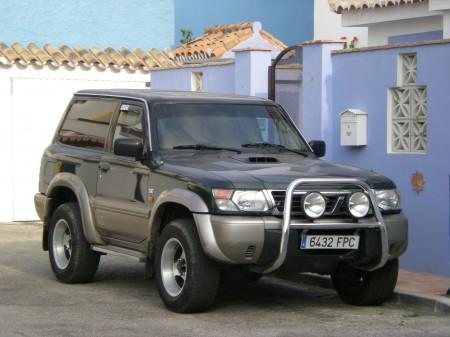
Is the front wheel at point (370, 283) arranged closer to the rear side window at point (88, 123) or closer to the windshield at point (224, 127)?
the windshield at point (224, 127)

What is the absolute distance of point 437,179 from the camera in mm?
11820

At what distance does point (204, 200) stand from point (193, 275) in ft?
2.05

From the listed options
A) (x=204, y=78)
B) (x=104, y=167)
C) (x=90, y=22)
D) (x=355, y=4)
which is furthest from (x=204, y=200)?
(x=90, y=22)

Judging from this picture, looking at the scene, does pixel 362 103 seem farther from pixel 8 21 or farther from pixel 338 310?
pixel 8 21

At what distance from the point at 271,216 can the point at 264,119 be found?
2.09 m

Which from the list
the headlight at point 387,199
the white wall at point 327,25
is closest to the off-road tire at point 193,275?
the headlight at point 387,199

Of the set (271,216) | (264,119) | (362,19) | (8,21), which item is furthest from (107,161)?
(8,21)

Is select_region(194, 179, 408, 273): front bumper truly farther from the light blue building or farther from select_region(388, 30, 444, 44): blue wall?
select_region(388, 30, 444, 44): blue wall

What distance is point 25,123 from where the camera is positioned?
59.5 feet

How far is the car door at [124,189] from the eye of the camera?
1059 centimetres

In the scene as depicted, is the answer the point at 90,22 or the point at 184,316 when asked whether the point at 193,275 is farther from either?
the point at 90,22

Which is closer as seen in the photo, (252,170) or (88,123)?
(252,170)

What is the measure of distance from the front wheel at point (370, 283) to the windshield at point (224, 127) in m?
1.45

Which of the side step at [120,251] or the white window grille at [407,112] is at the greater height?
the white window grille at [407,112]
